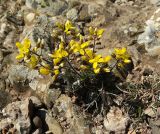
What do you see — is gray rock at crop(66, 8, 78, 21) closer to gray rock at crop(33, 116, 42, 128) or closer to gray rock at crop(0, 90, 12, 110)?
gray rock at crop(0, 90, 12, 110)

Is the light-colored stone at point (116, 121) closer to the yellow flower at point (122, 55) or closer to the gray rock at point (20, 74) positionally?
the yellow flower at point (122, 55)

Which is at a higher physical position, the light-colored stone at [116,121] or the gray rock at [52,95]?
the gray rock at [52,95]

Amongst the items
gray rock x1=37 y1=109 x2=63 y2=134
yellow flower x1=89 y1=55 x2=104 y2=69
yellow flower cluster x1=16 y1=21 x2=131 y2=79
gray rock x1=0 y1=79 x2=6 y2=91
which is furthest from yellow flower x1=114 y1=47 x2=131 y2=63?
gray rock x1=0 y1=79 x2=6 y2=91

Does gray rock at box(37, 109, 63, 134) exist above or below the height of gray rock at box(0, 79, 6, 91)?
below

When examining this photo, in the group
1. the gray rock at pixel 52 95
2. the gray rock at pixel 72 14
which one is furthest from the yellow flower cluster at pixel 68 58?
the gray rock at pixel 72 14

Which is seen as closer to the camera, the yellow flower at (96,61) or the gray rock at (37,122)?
the yellow flower at (96,61)

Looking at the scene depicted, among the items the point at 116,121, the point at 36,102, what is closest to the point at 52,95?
the point at 36,102

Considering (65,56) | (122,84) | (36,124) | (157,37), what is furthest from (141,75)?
(36,124)
